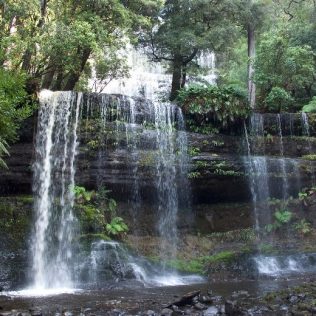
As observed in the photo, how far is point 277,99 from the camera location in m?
20.5

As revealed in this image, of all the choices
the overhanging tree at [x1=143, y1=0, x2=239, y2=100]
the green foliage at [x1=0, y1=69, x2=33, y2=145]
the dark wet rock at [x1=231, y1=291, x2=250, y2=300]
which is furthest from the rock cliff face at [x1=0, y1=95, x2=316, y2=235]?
the dark wet rock at [x1=231, y1=291, x2=250, y2=300]

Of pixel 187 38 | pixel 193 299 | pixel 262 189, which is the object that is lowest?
pixel 193 299

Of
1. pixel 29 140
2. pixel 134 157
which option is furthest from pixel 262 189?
pixel 29 140

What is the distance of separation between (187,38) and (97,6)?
4857mm

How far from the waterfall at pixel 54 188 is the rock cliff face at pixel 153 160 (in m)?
0.43

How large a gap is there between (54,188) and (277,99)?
11.1 meters

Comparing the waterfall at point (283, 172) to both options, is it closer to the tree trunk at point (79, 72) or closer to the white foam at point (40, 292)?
the tree trunk at point (79, 72)

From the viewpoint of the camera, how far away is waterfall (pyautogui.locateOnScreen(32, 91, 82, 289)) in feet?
44.2

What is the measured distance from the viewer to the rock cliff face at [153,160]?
53.2 ft

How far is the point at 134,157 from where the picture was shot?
16484 mm

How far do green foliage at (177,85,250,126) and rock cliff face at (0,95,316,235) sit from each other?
83cm

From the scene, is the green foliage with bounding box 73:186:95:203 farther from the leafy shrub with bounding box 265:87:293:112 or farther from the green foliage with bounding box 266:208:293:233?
the leafy shrub with bounding box 265:87:293:112

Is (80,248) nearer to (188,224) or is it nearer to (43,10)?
(188,224)

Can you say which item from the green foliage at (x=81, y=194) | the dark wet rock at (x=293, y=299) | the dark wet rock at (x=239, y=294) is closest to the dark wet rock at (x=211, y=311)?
the dark wet rock at (x=239, y=294)
